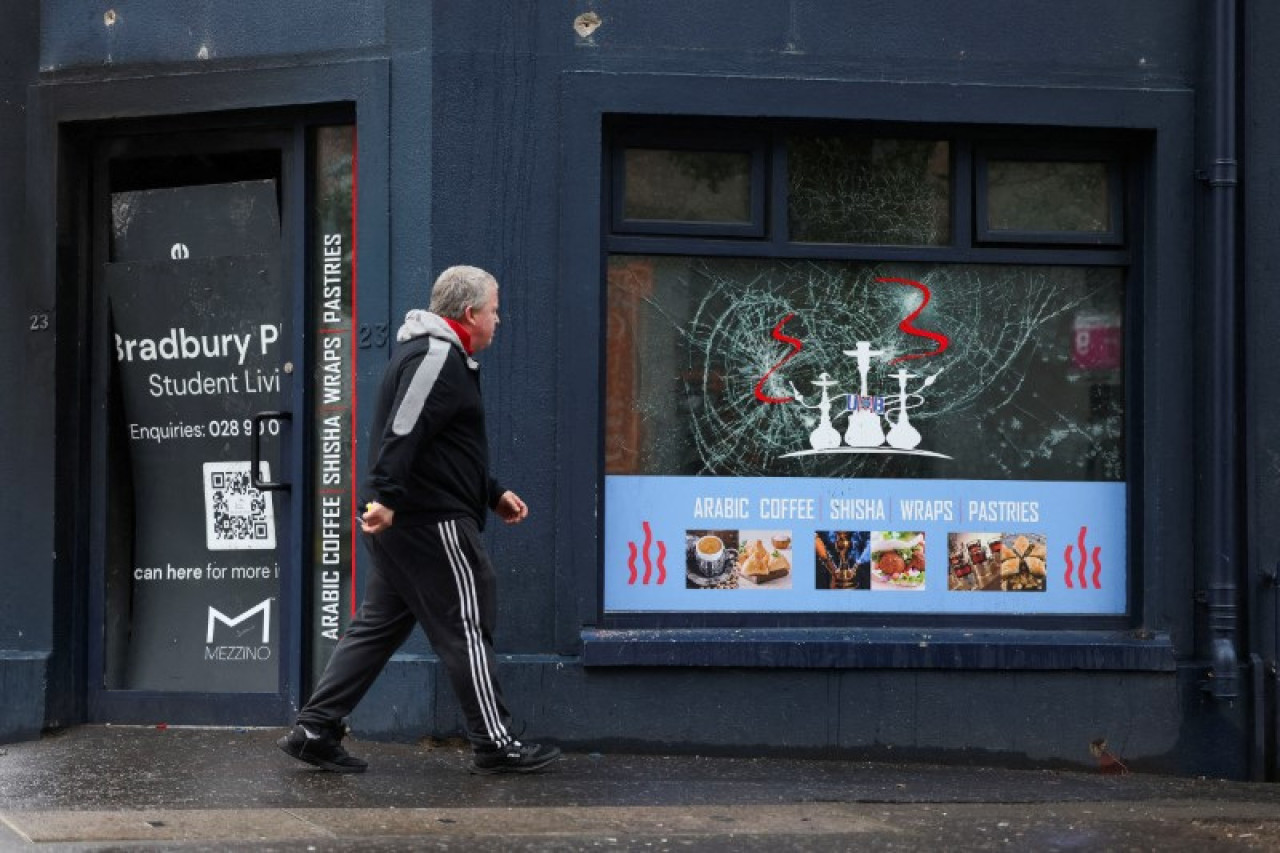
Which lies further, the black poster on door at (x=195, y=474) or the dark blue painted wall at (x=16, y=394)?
the black poster on door at (x=195, y=474)

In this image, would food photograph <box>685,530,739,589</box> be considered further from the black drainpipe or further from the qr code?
the black drainpipe

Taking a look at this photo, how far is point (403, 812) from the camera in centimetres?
688

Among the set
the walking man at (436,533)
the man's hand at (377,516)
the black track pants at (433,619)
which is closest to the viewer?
the man's hand at (377,516)

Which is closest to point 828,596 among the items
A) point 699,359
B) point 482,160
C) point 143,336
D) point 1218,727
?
point 699,359

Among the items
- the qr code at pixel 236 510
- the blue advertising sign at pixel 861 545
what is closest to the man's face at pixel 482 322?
the blue advertising sign at pixel 861 545

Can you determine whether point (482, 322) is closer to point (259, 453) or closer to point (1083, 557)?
point (259, 453)

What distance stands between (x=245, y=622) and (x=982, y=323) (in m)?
3.69

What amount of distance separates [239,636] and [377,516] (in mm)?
2330

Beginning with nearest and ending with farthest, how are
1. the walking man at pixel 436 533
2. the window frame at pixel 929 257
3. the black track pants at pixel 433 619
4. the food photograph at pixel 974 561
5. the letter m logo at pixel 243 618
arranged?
the walking man at pixel 436 533 < the black track pants at pixel 433 619 < the window frame at pixel 929 257 < the food photograph at pixel 974 561 < the letter m logo at pixel 243 618

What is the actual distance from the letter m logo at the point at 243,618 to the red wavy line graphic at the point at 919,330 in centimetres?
312

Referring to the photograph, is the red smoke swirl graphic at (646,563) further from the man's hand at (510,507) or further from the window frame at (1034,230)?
the window frame at (1034,230)

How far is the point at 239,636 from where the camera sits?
9.20m

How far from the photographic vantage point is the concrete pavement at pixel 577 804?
6543mm

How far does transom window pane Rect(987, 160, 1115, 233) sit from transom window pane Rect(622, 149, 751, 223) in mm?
1165
